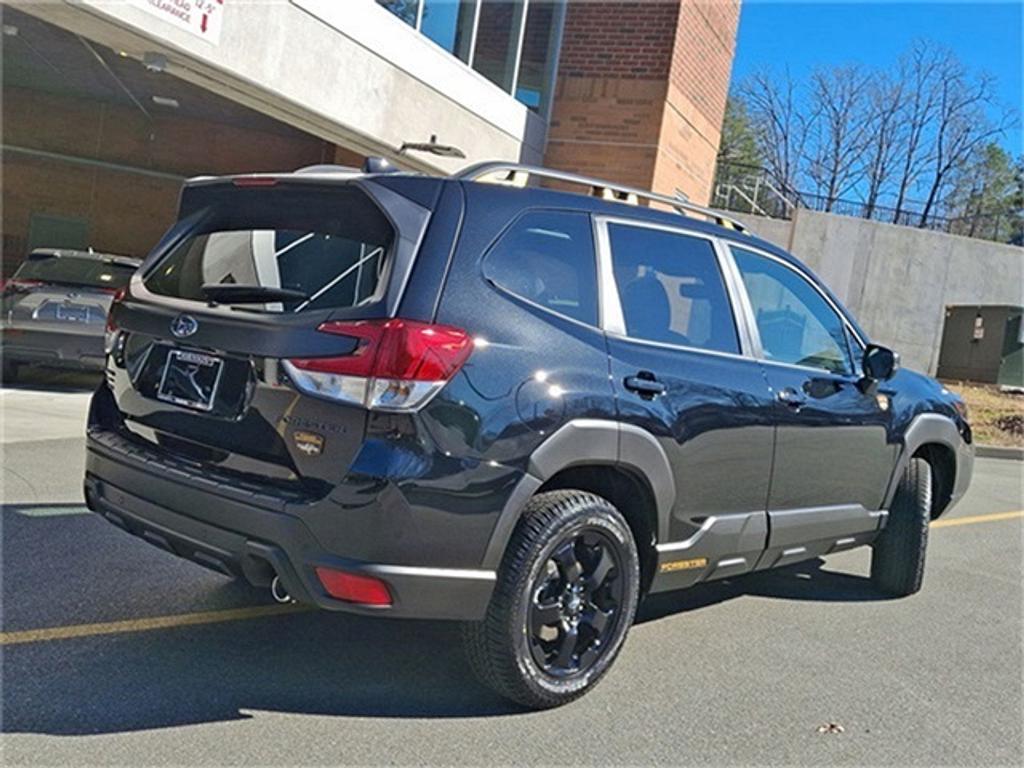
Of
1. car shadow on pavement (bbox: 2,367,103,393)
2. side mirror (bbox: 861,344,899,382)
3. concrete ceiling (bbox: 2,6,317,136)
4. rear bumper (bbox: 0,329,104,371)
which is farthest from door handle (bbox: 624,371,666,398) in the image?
concrete ceiling (bbox: 2,6,317,136)

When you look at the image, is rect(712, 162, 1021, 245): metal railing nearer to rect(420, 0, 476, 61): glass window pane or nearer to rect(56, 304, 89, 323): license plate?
rect(420, 0, 476, 61): glass window pane

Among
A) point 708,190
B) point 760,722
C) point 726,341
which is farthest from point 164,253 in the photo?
point 708,190

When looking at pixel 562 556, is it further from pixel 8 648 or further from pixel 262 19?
pixel 262 19

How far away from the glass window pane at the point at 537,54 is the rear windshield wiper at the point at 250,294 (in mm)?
11167

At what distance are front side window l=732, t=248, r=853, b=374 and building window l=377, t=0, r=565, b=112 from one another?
7.53 meters

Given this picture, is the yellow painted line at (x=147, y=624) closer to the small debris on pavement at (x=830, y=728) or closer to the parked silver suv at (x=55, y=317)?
the small debris on pavement at (x=830, y=728)

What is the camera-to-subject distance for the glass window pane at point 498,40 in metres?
12.7

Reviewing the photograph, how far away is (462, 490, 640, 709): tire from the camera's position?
3.20m

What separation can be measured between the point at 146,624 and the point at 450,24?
32.2 feet

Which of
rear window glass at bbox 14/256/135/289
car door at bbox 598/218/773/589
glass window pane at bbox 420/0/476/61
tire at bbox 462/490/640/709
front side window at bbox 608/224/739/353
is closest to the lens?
tire at bbox 462/490/640/709

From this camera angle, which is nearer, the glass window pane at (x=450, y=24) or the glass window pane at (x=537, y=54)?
the glass window pane at (x=450, y=24)

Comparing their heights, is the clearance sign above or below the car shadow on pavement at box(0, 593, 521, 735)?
above

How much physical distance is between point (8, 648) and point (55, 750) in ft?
2.75

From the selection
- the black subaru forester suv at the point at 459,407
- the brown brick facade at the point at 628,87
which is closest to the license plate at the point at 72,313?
the black subaru forester suv at the point at 459,407
